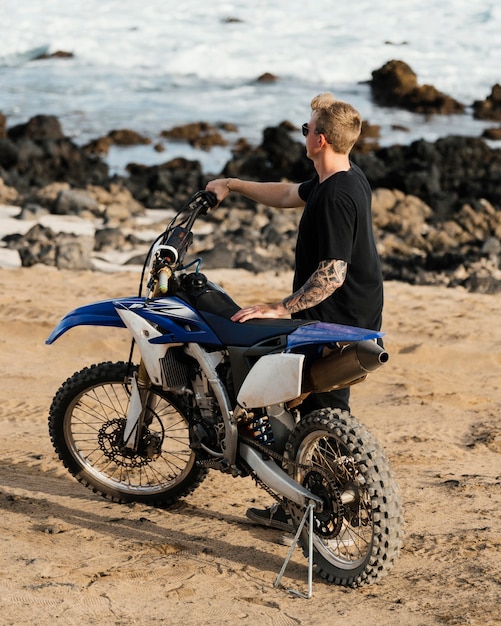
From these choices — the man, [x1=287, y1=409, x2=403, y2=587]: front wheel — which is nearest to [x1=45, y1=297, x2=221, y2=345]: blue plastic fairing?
the man

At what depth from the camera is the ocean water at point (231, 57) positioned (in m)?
31.5

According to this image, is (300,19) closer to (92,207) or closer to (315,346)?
(92,207)

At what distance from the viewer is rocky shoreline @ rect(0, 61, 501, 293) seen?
13367 mm

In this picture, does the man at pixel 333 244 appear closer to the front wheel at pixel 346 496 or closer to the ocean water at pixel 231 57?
the front wheel at pixel 346 496

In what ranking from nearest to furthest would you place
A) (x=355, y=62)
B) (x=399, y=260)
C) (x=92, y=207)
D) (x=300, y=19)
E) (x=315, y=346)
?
(x=315, y=346) → (x=399, y=260) → (x=92, y=207) → (x=355, y=62) → (x=300, y=19)

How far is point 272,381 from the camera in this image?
4512 millimetres

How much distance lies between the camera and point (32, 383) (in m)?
8.15

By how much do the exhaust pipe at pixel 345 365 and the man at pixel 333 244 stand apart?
12.6 inches

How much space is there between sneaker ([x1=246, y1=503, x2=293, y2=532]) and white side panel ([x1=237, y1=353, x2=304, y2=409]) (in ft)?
2.45

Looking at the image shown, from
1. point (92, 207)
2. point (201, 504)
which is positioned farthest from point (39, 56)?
point (201, 504)

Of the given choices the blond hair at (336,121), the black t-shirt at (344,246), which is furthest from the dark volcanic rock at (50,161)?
the blond hair at (336,121)

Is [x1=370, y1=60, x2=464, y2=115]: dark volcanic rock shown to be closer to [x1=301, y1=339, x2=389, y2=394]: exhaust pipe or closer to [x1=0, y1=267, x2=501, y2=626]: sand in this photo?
[x1=0, y1=267, x2=501, y2=626]: sand

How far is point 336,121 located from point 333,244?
55 cm

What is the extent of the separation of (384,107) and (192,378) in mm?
28076
